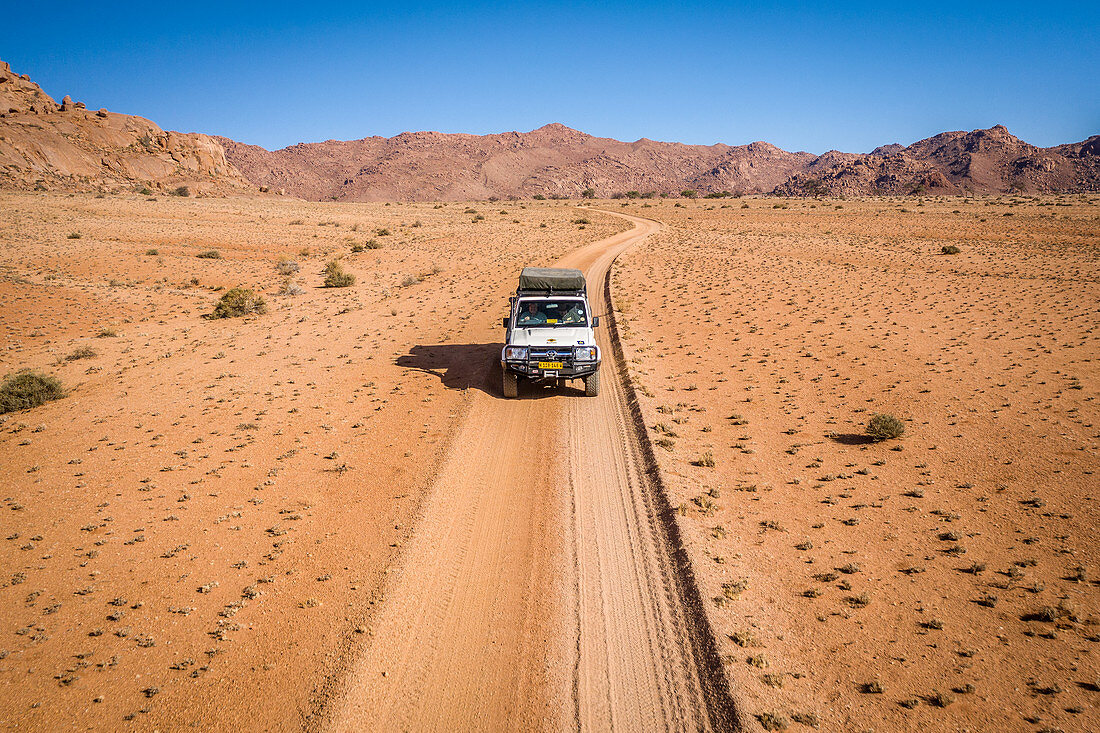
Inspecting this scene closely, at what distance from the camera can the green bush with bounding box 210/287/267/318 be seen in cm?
2359

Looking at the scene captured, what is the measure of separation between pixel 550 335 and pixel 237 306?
17.9 m

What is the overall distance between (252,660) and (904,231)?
2086 inches

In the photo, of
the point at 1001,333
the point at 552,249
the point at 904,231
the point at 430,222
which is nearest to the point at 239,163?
the point at 430,222

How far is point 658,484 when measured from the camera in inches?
365

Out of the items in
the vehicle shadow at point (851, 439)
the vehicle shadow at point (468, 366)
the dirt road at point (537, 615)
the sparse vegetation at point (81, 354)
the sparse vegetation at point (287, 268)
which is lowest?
the dirt road at point (537, 615)

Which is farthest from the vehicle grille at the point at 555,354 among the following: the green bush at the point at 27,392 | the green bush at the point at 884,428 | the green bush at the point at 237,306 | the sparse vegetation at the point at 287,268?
the sparse vegetation at the point at 287,268

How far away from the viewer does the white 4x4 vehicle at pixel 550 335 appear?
41.5ft

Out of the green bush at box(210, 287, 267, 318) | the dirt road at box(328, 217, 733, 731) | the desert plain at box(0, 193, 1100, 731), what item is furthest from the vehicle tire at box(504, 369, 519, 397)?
the green bush at box(210, 287, 267, 318)

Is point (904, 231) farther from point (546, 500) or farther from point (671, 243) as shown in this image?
point (546, 500)

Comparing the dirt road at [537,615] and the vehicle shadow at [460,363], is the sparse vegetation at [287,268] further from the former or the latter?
the dirt road at [537,615]

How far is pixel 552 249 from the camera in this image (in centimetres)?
4003

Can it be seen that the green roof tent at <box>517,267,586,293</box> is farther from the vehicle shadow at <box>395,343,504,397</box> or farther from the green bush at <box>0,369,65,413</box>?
the green bush at <box>0,369,65,413</box>

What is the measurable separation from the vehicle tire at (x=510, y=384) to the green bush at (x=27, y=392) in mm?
12286

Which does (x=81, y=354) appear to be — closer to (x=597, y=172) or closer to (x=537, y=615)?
(x=537, y=615)
